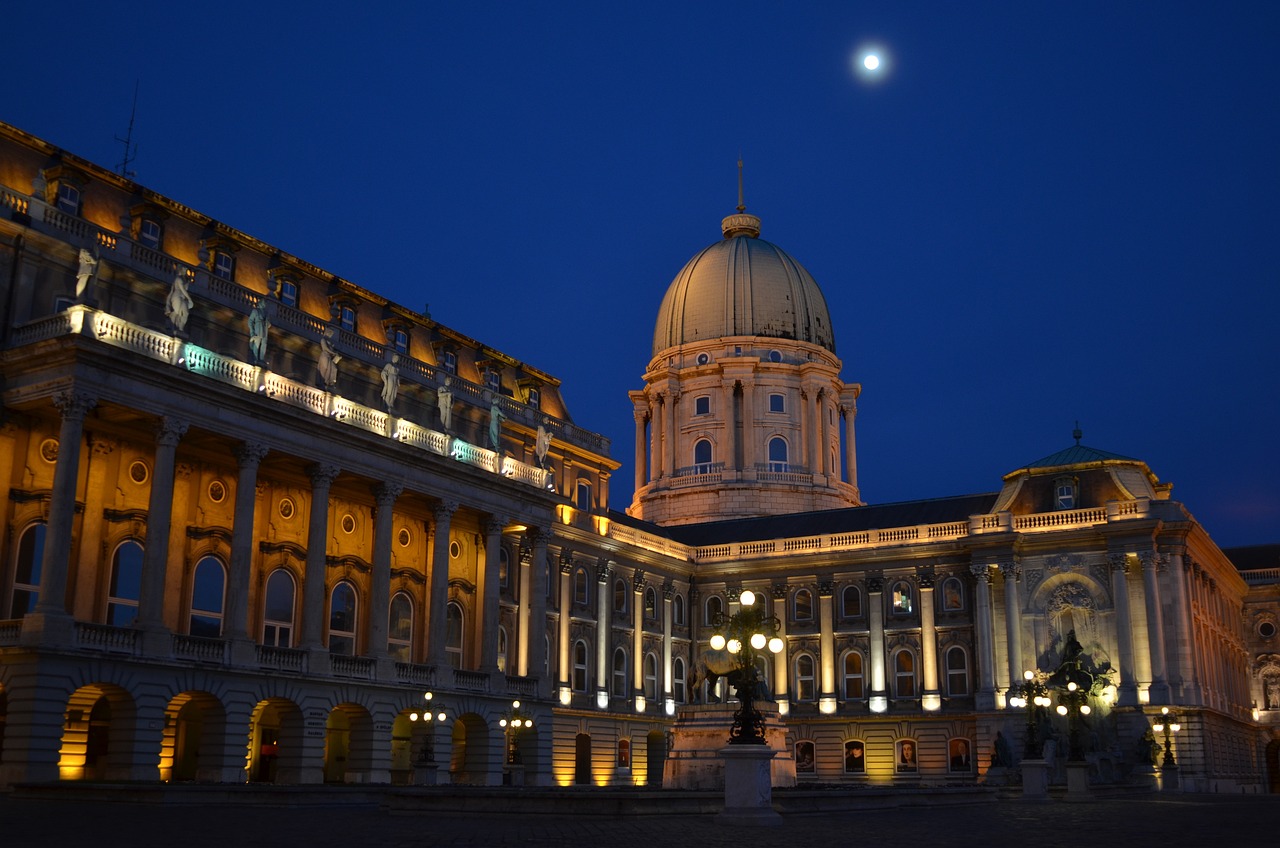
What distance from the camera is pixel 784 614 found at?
80562mm

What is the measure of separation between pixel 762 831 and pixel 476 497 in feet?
115

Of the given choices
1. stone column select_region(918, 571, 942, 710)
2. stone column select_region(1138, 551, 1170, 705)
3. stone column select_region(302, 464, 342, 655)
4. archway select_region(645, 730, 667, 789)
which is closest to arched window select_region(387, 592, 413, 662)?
stone column select_region(302, 464, 342, 655)

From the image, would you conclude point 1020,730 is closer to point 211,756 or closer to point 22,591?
point 211,756

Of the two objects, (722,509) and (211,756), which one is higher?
(722,509)

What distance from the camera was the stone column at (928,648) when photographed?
74125 millimetres

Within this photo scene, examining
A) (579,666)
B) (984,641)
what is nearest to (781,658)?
(984,641)

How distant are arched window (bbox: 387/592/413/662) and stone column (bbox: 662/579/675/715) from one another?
80.2ft

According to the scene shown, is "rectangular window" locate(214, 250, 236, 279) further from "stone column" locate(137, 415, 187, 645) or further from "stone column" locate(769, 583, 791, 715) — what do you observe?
"stone column" locate(769, 583, 791, 715)

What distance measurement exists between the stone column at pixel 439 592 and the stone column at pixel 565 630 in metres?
13.7

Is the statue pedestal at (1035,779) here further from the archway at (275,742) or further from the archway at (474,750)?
the archway at (275,742)

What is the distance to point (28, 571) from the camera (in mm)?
42688

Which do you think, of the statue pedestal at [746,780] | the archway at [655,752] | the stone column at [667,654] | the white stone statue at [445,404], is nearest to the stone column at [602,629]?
the archway at [655,752]

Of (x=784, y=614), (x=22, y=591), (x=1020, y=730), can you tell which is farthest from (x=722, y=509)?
(x=22, y=591)

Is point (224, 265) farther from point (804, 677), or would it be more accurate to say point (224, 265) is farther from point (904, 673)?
point (904, 673)
